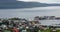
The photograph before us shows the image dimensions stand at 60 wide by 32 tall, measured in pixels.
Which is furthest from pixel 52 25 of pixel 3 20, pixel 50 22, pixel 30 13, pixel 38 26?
pixel 3 20

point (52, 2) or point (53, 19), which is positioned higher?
point (52, 2)

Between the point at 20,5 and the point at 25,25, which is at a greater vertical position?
the point at 20,5

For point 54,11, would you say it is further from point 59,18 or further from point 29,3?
point 29,3

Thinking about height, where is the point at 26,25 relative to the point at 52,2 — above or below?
below

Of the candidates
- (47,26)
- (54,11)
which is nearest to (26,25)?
(47,26)

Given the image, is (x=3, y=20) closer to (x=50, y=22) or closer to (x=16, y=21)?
(x=16, y=21)

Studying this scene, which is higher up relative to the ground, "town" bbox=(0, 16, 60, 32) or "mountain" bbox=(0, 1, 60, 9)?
"mountain" bbox=(0, 1, 60, 9)

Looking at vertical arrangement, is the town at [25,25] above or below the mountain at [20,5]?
below

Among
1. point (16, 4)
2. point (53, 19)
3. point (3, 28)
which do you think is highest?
point (16, 4)

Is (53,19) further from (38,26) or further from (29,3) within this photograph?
(29,3)
